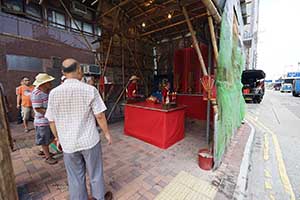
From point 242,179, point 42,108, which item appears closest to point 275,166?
point 242,179

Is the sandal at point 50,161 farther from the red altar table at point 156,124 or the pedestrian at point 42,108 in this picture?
the red altar table at point 156,124

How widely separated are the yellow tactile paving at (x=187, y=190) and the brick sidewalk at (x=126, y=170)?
98 millimetres

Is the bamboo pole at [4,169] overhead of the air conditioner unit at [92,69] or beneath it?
beneath

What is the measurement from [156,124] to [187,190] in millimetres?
1799

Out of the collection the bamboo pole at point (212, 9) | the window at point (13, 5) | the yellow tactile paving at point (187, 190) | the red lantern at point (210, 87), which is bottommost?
the yellow tactile paving at point (187, 190)

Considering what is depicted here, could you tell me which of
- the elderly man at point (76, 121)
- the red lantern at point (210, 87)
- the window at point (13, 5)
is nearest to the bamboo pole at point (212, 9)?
the red lantern at point (210, 87)

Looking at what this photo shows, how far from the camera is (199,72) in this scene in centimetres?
716

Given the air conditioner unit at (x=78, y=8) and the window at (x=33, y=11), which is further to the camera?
the air conditioner unit at (x=78, y=8)

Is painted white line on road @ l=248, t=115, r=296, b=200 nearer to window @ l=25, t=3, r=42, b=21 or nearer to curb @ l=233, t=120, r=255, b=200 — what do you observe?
curb @ l=233, t=120, r=255, b=200

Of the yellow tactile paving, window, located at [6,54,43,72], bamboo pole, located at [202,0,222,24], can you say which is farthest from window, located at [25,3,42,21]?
the yellow tactile paving

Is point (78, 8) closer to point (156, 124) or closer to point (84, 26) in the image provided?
point (84, 26)

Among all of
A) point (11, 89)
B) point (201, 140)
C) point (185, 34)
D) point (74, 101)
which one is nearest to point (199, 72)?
point (185, 34)

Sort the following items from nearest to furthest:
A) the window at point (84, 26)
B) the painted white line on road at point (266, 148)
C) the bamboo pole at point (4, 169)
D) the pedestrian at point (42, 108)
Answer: the bamboo pole at point (4, 169) < the pedestrian at point (42, 108) < the painted white line on road at point (266, 148) < the window at point (84, 26)

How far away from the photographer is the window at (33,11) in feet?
18.5
